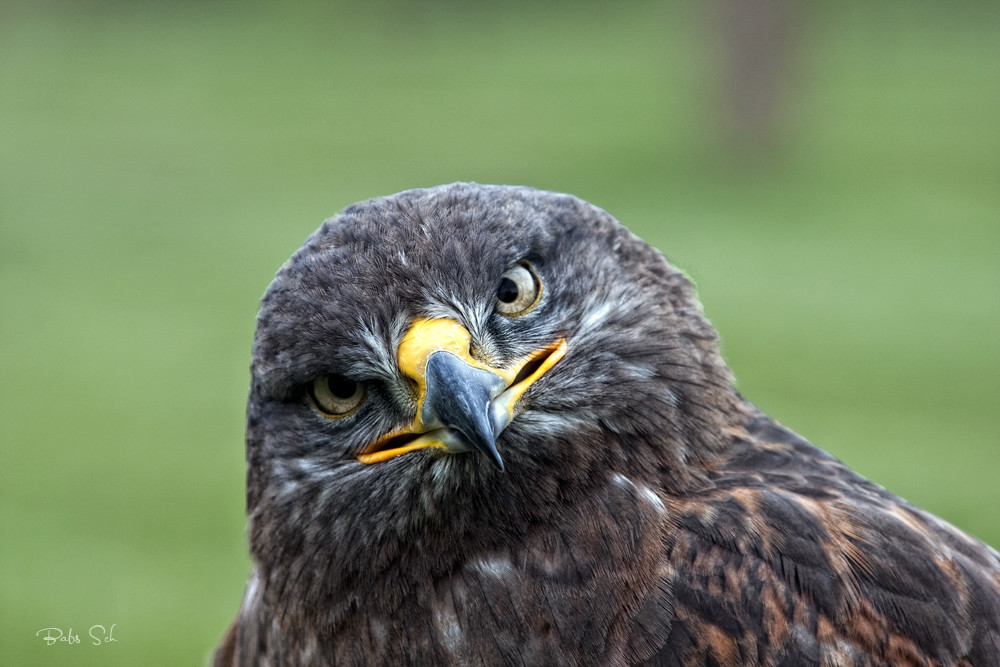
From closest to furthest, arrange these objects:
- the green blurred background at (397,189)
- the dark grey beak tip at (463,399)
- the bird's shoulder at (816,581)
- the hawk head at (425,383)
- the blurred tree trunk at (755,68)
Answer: the dark grey beak tip at (463,399) < the bird's shoulder at (816,581) < the hawk head at (425,383) < the green blurred background at (397,189) < the blurred tree trunk at (755,68)

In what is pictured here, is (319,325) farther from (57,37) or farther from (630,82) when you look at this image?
(57,37)

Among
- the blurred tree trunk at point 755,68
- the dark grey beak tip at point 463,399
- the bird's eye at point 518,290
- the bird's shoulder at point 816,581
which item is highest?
the blurred tree trunk at point 755,68

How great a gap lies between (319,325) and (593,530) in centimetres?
67

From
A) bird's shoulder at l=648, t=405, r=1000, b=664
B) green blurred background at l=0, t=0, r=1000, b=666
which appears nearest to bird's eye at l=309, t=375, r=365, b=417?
bird's shoulder at l=648, t=405, r=1000, b=664

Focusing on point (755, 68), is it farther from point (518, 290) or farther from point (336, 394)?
point (336, 394)

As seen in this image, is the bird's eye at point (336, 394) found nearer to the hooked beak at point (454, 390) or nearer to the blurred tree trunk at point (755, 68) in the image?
the hooked beak at point (454, 390)

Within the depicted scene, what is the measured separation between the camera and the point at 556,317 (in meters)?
2.55

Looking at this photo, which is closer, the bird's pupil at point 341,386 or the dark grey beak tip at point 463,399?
the dark grey beak tip at point 463,399

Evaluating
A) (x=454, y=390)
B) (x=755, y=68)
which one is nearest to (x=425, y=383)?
(x=454, y=390)

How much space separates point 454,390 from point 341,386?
0.38 m

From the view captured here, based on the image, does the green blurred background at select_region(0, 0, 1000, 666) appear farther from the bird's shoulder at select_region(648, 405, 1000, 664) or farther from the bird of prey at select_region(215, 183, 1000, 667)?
the bird's shoulder at select_region(648, 405, 1000, 664)

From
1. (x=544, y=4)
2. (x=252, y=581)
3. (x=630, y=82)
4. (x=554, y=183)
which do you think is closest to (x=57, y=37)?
(x=544, y=4)

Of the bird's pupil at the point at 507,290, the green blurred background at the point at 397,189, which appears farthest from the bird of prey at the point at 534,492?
the green blurred background at the point at 397,189

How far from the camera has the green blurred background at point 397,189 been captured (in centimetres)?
735
